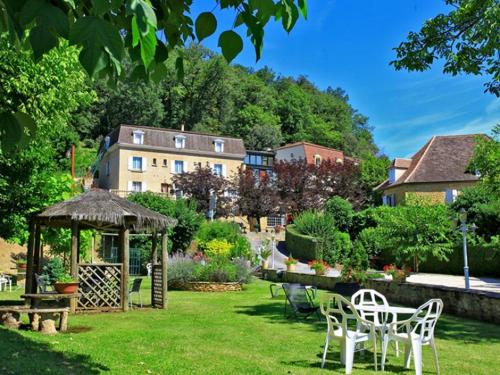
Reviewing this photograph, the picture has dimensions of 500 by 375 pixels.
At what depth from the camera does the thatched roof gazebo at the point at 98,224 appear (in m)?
13.2

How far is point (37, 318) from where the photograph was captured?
33.6ft

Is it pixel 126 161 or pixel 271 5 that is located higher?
pixel 126 161

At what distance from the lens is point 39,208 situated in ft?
45.5

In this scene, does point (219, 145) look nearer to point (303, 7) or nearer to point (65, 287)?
point (65, 287)

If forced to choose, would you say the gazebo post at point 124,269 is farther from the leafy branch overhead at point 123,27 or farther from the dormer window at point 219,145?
the dormer window at point 219,145

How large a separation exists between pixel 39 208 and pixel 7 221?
2.78 ft

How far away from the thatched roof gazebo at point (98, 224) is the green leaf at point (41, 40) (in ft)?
38.6

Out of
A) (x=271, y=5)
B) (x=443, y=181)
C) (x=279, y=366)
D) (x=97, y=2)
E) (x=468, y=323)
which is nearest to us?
(x=97, y=2)

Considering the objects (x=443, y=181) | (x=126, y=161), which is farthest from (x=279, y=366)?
(x=126, y=161)

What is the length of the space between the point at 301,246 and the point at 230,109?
117ft

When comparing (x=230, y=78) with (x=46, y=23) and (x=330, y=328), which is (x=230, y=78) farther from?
(x=46, y=23)

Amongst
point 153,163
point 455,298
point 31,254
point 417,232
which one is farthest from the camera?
point 153,163

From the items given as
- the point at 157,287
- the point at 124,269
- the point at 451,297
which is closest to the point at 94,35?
the point at 124,269

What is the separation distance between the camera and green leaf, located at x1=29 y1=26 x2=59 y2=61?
1675mm
